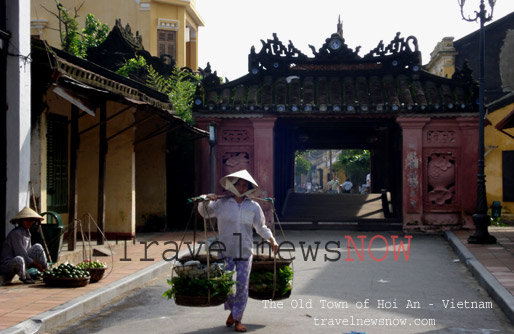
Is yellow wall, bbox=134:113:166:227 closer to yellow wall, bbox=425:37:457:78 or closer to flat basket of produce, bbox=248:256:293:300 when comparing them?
flat basket of produce, bbox=248:256:293:300

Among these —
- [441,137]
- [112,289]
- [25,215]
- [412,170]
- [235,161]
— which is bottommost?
[112,289]

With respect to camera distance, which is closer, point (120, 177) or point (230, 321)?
point (230, 321)

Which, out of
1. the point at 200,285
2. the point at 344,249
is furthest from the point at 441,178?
the point at 200,285

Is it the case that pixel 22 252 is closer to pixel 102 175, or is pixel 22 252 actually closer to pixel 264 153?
pixel 102 175

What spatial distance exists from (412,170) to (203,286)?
48.2ft

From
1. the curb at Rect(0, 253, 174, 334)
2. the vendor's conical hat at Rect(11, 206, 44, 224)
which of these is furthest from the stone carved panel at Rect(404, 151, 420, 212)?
the vendor's conical hat at Rect(11, 206, 44, 224)

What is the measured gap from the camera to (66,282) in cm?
946

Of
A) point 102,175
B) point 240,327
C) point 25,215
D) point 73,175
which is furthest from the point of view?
point 102,175

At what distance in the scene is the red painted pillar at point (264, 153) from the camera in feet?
68.0

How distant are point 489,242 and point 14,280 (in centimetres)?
1077

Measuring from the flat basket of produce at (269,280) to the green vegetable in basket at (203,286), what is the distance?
23.8 inches

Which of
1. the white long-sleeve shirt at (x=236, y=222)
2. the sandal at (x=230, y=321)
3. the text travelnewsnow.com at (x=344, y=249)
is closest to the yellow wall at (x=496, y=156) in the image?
the text travelnewsnow.com at (x=344, y=249)

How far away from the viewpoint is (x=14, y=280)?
997 cm

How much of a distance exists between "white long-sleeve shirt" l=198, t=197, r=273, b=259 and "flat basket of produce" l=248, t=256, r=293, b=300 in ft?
0.86
